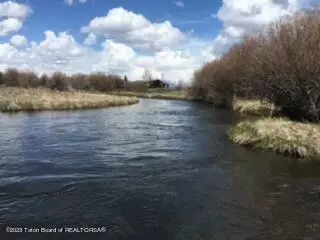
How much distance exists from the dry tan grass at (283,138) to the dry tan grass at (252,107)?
15.9 m

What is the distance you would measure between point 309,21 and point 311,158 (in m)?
12.4

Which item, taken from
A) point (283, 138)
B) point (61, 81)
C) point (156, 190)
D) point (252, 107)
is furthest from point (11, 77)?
point (156, 190)

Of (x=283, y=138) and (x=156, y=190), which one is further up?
(x=283, y=138)

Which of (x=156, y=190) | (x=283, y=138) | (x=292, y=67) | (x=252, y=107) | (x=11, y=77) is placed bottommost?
(x=156, y=190)

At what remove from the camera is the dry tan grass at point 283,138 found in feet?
67.5

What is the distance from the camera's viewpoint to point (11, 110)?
1817 inches

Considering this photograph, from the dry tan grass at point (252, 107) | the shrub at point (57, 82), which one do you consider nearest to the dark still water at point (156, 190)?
the dry tan grass at point (252, 107)

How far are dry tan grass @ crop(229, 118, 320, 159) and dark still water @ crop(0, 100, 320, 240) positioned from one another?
90cm

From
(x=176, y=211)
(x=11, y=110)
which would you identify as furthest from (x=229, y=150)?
(x=11, y=110)

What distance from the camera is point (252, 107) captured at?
160 feet

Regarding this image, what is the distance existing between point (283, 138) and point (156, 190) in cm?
994

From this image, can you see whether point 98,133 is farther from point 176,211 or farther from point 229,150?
point 176,211

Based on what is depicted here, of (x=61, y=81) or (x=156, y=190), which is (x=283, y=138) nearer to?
(x=156, y=190)

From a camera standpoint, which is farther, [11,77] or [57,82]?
[11,77]
